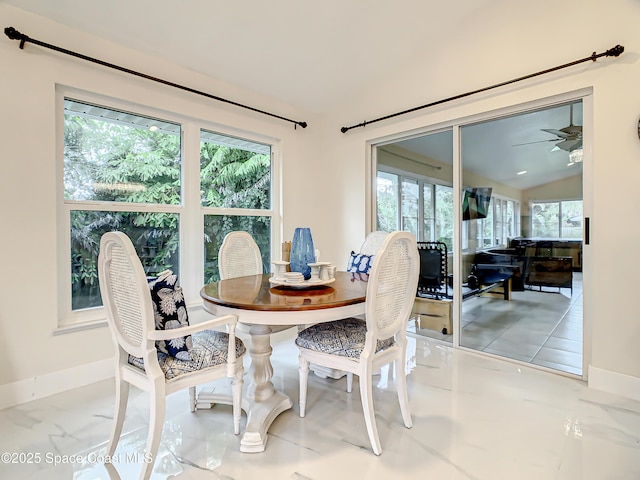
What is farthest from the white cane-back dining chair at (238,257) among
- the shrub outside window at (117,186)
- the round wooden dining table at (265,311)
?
the shrub outside window at (117,186)

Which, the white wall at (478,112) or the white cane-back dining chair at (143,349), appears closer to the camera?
the white cane-back dining chair at (143,349)

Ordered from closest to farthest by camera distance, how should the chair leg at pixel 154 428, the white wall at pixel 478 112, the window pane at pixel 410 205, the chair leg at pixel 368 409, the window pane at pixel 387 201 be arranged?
the chair leg at pixel 154 428
the chair leg at pixel 368 409
the white wall at pixel 478 112
the window pane at pixel 410 205
the window pane at pixel 387 201

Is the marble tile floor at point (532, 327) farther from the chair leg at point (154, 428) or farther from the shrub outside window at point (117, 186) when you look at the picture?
the shrub outside window at point (117, 186)

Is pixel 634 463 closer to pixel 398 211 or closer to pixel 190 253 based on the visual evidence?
pixel 398 211

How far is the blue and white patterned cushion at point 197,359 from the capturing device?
1.50 meters

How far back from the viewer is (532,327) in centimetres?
285

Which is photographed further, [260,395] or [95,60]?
[95,60]

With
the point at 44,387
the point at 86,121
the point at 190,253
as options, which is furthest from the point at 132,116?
the point at 44,387

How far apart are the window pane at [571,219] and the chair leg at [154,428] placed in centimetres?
290

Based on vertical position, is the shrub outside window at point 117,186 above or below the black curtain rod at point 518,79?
below

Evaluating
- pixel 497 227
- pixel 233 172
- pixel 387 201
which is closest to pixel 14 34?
pixel 233 172

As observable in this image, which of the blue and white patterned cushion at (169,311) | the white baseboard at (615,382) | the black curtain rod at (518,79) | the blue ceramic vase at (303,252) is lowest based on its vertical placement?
the white baseboard at (615,382)

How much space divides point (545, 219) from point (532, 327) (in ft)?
3.07

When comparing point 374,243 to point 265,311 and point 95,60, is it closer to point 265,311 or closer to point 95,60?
point 265,311
